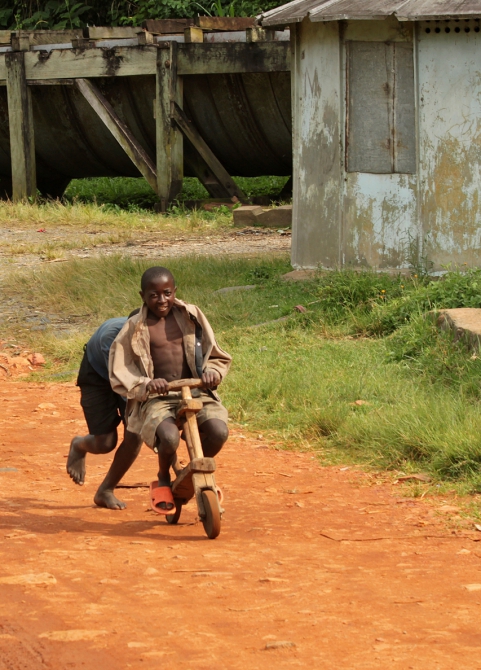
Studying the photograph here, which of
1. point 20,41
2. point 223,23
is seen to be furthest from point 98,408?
point 20,41

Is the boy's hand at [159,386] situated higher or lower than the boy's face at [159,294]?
lower

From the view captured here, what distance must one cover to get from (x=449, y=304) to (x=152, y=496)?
13.6ft

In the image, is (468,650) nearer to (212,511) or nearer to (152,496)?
(212,511)

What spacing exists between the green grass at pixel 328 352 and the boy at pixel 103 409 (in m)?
1.42

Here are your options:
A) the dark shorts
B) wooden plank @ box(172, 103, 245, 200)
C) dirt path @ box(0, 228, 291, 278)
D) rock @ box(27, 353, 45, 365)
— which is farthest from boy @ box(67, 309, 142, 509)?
wooden plank @ box(172, 103, 245, 200)

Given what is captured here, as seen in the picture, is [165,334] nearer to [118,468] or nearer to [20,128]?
[118,468]

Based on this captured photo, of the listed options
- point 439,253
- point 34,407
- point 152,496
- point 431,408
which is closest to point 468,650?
point 152,496

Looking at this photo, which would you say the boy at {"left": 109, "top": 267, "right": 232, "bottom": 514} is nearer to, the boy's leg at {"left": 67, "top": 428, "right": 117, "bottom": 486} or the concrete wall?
the boy's leg at {"left": 67, "top": 428, "right": 117, "bottom": 486}

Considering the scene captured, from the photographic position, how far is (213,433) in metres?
4.18

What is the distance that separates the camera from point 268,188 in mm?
18609

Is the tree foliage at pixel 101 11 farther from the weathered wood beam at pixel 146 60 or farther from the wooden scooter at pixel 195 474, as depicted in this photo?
the wooden scooter at pixel 195 474

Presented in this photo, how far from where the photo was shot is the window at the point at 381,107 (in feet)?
28.5

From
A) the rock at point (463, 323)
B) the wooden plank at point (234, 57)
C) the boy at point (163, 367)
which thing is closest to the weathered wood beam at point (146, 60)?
the wooden plank at point (234, 57)

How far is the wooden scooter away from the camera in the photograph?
12.9 ft
